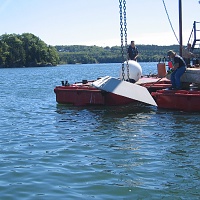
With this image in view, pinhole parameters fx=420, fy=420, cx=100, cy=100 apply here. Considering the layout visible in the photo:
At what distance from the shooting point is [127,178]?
7574mm

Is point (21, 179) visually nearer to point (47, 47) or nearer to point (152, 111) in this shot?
point (152, 111)

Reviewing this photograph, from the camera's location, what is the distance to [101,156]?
912cm

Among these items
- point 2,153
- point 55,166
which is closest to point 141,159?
point 55,166

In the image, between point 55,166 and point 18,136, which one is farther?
point 18,136

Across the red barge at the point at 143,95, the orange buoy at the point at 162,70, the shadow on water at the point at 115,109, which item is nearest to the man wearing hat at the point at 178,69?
the red barge at the point at 143,95

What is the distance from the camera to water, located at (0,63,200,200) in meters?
7.04

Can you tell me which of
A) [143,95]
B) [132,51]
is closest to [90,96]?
[143,95]

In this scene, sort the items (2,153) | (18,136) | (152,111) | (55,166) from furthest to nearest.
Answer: (152,111), (18,136), (2,153), (55,166)

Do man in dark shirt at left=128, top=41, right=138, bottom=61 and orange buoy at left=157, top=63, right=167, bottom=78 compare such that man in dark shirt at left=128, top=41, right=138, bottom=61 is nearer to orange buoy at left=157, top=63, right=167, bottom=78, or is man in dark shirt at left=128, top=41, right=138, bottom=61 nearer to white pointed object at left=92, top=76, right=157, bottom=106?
orange buoy at left=157, top=63, right=167, bottom=78

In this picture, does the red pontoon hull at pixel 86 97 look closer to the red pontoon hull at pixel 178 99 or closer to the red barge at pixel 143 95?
the red barge at pixel 143 95

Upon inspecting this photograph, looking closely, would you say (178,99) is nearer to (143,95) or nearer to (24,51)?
(143,95)

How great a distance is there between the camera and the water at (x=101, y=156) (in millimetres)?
7035

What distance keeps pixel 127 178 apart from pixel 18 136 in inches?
194

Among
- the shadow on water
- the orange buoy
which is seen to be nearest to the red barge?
the shadow on water
